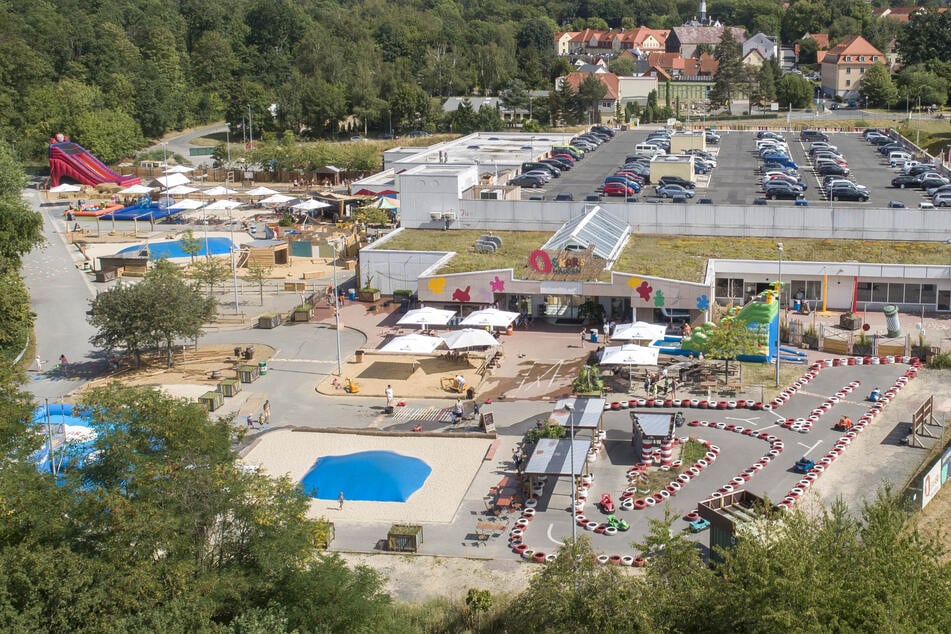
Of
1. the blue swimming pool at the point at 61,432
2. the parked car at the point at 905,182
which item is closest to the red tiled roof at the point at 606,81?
the parked car at the point at 905,182

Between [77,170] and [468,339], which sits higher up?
[77,170]

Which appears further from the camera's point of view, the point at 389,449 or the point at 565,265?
the point at 565,265

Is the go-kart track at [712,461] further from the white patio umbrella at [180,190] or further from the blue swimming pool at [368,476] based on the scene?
the white patio umbrella at [180,190]

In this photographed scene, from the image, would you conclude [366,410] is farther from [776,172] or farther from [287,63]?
[287,63]

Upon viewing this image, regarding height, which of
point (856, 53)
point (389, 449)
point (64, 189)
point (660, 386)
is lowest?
point (389, 449)

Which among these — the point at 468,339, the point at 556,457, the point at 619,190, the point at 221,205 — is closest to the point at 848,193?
the point at 619,190

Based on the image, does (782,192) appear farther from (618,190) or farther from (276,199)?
(276,199)
